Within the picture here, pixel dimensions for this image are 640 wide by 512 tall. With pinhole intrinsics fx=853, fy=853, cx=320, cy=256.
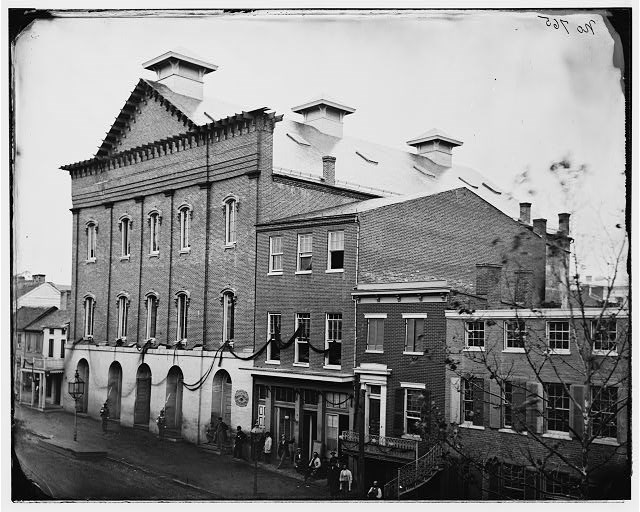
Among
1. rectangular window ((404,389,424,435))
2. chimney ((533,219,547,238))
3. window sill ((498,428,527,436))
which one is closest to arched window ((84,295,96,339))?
rectangular window ((404,389,424,435))

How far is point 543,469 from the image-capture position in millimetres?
14719

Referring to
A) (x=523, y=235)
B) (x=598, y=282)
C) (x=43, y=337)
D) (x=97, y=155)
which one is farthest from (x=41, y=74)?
(x=598, y=282)

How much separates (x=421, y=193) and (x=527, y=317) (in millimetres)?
3313

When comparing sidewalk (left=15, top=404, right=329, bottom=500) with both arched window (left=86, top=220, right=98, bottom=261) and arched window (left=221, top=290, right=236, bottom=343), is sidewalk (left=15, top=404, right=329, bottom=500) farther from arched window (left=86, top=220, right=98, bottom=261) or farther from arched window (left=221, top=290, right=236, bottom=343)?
arched window (left=86, top=220, right=98, bottom=261)

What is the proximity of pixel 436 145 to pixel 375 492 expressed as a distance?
659cm

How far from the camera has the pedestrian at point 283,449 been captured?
1633 centimetres

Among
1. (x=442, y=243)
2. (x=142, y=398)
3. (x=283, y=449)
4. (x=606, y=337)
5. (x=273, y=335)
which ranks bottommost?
(x=283, y=449)

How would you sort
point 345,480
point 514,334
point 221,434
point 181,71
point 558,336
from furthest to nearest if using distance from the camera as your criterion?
point 181,71 → point 221,434 → point 345,480 → point 514,334 → point 558,336

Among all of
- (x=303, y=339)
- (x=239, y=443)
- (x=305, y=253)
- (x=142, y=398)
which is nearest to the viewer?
(x=303, y=339)

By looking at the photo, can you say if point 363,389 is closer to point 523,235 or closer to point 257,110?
point 523,235

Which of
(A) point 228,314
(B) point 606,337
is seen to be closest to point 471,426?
(B) point 606,337

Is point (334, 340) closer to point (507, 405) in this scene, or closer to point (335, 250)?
point (335, 250)

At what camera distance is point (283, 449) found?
16.4m

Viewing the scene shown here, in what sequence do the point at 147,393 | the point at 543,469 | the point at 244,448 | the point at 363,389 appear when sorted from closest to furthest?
the point at 543,469
the point at 363,389
the point at 244,448
the point at 147,393
